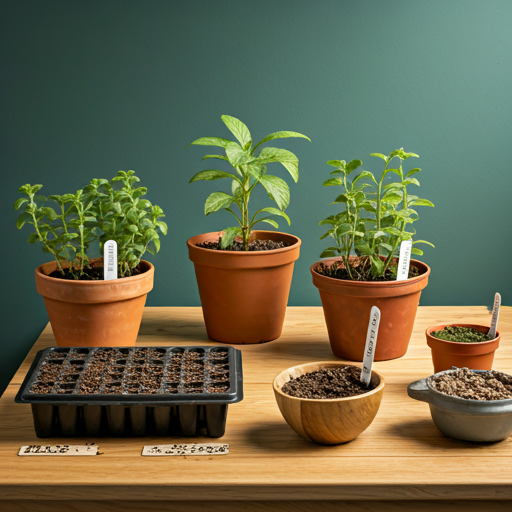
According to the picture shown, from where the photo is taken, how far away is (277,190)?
3.95 feet

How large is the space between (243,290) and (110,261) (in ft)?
1.07

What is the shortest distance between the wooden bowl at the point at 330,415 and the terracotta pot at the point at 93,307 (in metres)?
0.47

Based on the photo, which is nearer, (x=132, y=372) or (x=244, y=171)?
(x=132, y=372)

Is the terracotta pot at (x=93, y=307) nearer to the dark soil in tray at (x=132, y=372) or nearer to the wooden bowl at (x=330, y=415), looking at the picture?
the dark soil in tray at (x=132, y=372)

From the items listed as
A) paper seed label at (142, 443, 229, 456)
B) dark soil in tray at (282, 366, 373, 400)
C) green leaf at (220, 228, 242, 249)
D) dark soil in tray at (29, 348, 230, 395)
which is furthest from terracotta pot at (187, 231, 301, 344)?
paper seed label at (142, 443, 229, 456)

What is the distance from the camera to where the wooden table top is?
2.56 ft

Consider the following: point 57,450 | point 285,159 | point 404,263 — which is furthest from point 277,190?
point 57,450

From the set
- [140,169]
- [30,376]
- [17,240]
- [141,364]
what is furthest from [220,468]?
[17,240]

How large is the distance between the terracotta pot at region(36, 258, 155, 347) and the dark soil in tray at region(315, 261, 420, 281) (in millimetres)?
428

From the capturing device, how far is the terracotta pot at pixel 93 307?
115cm

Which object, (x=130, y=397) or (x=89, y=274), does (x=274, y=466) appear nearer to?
(x=130, y=397)

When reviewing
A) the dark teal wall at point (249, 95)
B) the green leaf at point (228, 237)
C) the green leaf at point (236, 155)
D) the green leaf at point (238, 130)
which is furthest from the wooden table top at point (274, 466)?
the dark teal wall at point (249, 95)

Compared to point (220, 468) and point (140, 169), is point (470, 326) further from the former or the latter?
point (140, 169)

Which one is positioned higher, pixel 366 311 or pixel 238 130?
pixel 238 130
